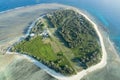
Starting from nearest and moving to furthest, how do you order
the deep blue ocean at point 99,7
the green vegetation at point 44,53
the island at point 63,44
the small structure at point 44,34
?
the green vegetation at point 44,53 < the island at point 63,44 < the small structure at point 44,34 < the deep blue ocean at point 99,7

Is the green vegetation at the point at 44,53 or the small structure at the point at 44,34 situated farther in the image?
the small structure at the point at 44,34

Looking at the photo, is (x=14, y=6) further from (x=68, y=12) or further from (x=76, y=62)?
(x=76, y=62)

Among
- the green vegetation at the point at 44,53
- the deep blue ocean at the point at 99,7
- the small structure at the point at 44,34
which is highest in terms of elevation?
the deep blue ocean at the point at 99,7

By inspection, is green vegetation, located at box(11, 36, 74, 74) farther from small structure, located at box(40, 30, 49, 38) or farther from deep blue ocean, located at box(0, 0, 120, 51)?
deep blue ocean, located at box(0, 0, 120, 51)

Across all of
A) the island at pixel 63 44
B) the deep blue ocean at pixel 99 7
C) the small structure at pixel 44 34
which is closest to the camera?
the island at pixel 63 44

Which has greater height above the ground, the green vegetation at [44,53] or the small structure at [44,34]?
the small structure at [44,34]

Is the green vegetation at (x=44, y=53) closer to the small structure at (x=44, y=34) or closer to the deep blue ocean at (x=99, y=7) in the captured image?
the small structure at (x=44, y=34)

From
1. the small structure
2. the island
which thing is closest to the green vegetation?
the island

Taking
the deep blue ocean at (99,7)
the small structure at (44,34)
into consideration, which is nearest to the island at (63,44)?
the small structure at (44,34)
